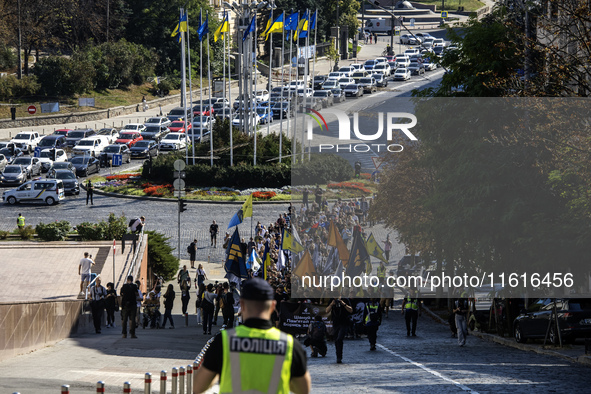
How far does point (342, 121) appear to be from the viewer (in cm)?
2553

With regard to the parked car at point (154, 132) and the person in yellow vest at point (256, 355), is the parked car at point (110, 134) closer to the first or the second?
the parked car at point (154, 132)

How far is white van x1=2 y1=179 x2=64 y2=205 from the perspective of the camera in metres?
48.6

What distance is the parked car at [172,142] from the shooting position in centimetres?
6359

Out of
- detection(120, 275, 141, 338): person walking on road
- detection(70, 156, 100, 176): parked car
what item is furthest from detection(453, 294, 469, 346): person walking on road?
detection(70, 156, 100, 176): parked car

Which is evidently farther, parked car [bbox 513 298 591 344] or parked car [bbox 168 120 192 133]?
parked car [bbox 168 120 192 133]

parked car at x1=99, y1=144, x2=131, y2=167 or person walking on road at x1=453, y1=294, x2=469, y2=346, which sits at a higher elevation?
parked car at x1=99, y1=144, x2=131, y2=167

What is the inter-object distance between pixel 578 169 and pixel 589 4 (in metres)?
3.46

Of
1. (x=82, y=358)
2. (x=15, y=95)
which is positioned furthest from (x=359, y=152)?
(x=15, y=95)

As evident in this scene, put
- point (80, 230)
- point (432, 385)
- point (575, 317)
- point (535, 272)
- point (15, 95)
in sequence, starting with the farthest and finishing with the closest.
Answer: point (15, 95) < point (80, 230) < point (535, 272) < point (575, 317) < point (432, 385)

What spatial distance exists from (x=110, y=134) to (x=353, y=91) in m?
23.1

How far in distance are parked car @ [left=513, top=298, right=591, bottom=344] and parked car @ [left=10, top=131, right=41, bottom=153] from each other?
48212 mm

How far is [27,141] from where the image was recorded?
2496 inches

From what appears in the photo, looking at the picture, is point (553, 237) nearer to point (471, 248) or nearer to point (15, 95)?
point (471, 248)

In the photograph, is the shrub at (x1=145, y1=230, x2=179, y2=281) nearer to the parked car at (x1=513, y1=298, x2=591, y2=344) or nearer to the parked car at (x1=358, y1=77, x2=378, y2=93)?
the parked car at (x1=513, y1=298, x2=591, y2=344)
